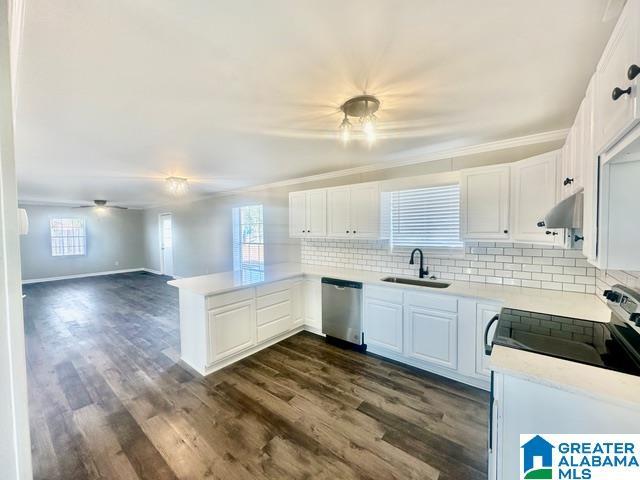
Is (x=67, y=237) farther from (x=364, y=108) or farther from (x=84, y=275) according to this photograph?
(x=364, y=108)

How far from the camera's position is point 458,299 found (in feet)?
8.41

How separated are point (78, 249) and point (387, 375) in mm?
10248

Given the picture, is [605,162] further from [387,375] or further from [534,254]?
[387,375]

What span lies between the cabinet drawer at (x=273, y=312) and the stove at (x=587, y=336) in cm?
243

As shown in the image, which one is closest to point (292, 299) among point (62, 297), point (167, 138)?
point (167, 138)

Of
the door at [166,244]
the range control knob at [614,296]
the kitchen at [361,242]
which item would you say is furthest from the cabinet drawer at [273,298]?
the door at [166,244]

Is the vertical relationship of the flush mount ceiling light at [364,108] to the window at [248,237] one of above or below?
above

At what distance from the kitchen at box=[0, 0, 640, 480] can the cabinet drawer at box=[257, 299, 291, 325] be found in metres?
0.03

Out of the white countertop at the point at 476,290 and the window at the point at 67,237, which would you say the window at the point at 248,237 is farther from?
the window at the point at 67,237

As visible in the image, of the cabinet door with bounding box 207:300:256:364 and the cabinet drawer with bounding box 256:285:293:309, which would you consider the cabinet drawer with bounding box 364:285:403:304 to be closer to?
the cabinet drawer with bounding box 256:285:293:309

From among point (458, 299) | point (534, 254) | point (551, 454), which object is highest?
point (534, 254)

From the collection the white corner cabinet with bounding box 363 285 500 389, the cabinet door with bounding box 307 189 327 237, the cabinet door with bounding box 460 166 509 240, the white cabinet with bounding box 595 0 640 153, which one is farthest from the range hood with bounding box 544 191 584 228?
the cabinet door with bounding box 307 189 327 237

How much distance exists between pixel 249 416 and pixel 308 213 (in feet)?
8.74

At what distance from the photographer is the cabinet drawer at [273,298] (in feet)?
11.0
